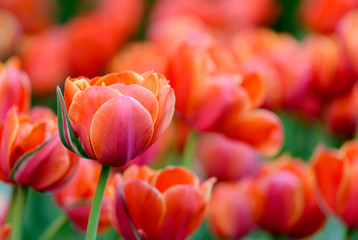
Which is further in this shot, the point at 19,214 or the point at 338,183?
the point at 338,183

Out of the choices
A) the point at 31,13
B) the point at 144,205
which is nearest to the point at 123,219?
the point at 144,205

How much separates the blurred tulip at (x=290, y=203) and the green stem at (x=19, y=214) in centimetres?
26

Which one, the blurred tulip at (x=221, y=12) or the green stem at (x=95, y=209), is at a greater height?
the green stem at (x=95, y=209)

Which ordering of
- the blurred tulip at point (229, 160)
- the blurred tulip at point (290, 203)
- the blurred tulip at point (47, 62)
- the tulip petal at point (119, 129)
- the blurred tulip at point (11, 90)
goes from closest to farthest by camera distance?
the tulip petal at point (119, 129)
the blurred tulip at point (11, 90)
the blurred tulip at point (290, 203)
the blurred tulip at point (229, 160)
the blurred tulip at point (47, 62)

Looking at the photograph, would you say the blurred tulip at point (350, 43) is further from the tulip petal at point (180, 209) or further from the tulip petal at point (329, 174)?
the tulip petal at point (180, 209)

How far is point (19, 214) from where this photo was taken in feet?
1.66

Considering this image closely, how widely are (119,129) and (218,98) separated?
24 cm

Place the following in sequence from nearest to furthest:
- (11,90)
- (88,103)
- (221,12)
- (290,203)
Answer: (88,103) → (11,90) → (290,203) → (221,12)

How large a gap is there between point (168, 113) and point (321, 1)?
945mm

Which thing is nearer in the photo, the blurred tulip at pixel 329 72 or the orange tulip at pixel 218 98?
the orange tulip at pixel 218 98

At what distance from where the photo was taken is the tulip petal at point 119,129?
434mm

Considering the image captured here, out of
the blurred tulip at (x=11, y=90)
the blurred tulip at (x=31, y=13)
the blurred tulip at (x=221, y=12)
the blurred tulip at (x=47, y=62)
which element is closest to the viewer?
the blurred tulip at (x=11, y=90)

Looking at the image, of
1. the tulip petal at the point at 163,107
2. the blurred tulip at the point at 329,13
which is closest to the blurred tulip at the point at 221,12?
the blurred tulip at the point at 329,13

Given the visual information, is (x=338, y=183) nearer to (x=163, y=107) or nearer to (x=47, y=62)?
(x=163, y=107)
